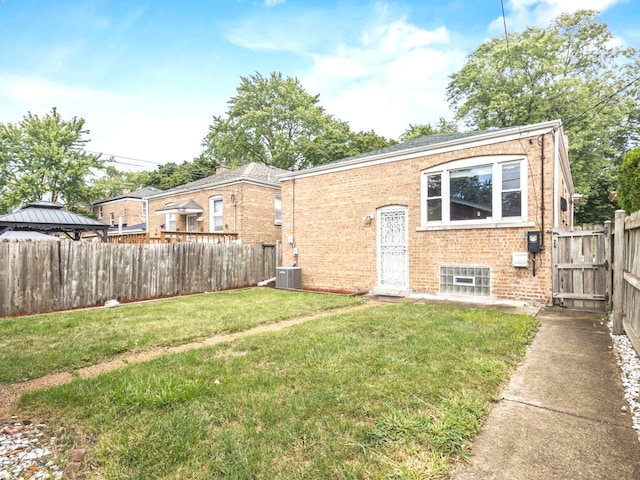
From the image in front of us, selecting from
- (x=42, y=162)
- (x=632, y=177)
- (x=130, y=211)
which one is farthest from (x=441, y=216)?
(x=42, y=162)

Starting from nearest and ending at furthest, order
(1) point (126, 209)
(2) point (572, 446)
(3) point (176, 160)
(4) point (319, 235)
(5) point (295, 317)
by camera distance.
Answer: (2) point (572, 446)
(5) point (295, 317)
(4) point (319, 235)
(1) point (126, 209)
(3) point (176, 160)

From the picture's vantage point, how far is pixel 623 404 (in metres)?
2.76

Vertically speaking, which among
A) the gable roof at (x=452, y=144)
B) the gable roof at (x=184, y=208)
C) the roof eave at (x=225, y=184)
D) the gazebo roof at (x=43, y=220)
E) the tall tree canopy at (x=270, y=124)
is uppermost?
the tall tree canopy at (x=270, y=124)

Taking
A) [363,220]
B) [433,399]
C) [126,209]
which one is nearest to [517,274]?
[363,220]

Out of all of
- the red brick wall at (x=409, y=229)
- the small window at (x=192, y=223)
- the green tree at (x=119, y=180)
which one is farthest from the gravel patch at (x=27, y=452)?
the green tree at (x=119, y=180)

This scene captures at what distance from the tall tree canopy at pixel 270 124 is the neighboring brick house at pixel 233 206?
511 inches

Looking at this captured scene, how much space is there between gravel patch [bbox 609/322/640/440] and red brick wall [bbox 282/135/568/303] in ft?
10.8

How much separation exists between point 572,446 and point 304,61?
13.8 meters

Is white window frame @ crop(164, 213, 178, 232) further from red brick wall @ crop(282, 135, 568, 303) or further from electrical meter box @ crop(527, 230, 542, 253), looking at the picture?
electrical meter box @ crop(527, 230, 542, 253)

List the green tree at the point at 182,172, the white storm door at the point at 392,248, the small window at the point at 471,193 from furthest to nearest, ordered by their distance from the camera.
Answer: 1. the green tree at the point at 182,172
2. the white storm door at the point at 392,248
3. the small window at the point at 471,193

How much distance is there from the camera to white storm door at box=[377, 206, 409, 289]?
9.65 meters

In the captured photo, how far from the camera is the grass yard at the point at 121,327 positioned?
13.6ft

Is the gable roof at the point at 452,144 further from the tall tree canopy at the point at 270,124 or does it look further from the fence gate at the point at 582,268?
the tall tree canopy at the point at 270,124

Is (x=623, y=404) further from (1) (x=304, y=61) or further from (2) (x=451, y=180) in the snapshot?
(1) (x=304, y=61)
